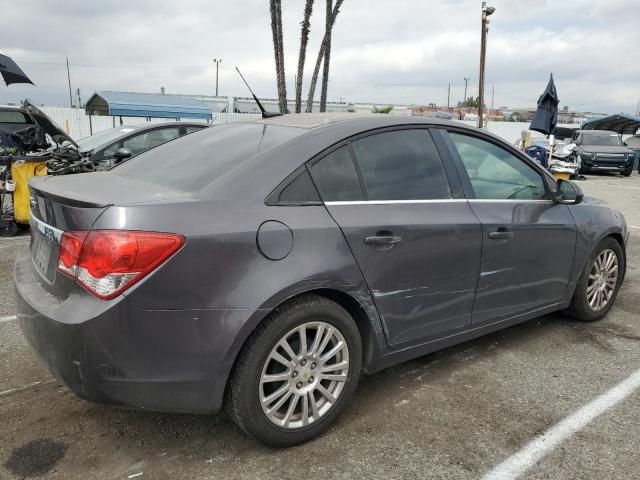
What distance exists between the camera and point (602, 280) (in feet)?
14.5

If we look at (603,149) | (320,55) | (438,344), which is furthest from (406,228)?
(603,149)

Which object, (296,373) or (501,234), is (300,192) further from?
(501,234)

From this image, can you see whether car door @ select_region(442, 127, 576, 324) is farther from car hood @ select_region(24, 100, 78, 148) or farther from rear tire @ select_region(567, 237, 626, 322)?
car hood @ select_region(24, 100, 78, 148)

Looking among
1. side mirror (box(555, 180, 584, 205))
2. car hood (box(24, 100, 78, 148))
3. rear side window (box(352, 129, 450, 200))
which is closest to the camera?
rear side window (box(352, 129, 450, 200))

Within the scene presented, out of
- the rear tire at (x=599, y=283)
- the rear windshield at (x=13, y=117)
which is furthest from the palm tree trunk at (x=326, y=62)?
the rear tire at (x=599, y=283)

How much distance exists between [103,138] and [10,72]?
5.88 ft

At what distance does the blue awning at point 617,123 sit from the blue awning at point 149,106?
19.1 meters

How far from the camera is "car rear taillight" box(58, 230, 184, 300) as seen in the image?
220 centimetres

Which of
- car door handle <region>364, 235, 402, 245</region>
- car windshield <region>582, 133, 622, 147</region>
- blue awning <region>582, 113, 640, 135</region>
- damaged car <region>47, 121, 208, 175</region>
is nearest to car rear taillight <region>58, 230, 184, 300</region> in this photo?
car door handle <region>364, 235, 402, 245</region>

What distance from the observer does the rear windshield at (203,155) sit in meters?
2.70

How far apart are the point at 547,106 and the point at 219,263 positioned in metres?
15.3

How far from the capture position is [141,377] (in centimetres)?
226

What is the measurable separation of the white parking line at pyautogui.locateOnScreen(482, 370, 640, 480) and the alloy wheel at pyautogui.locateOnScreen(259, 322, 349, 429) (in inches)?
31.5

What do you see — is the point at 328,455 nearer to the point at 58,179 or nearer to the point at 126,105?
the point at 58,179
